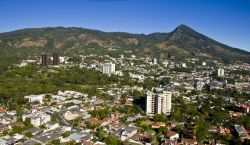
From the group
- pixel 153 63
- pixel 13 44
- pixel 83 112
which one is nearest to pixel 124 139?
pixel 83 112

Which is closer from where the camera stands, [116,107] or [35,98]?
[116,107]

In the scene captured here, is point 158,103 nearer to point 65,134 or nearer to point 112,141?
point 112,141

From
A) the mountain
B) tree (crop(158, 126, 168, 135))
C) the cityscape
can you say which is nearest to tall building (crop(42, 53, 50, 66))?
the cityscape

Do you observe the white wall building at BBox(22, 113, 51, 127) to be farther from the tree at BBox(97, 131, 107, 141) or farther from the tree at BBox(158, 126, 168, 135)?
the tree at BBox(158, 126, 168, 135)

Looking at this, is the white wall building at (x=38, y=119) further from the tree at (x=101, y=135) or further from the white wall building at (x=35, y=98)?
the white wall building at (x=35, y=98)

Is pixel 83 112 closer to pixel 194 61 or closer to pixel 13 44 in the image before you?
pixel 194 61

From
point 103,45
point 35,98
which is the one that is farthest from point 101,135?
point 103,45

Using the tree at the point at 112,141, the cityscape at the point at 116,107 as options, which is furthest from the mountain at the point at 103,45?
the tree at the point at 112,141
